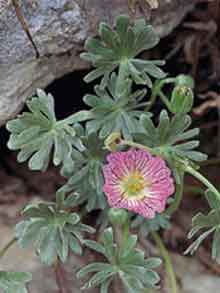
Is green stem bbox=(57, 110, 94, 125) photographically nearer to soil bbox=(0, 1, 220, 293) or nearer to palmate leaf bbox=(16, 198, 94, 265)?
palmate leaf bbox=(16, 198, 94, 265)

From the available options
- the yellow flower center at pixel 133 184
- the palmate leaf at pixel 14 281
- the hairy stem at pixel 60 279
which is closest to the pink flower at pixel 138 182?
the yellow flower center at pixel 133 184

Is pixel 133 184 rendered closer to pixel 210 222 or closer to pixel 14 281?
pixel 210 222

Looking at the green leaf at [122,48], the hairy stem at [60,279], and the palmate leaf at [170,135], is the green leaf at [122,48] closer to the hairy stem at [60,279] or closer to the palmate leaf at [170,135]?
the palmate leaf at [170,135]

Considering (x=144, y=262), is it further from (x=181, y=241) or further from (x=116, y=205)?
(x=181, y=241)

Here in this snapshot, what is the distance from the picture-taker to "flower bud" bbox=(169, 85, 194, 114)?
1.63 m

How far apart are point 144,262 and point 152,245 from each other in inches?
16.6

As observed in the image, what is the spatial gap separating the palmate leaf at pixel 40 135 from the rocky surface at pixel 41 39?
12 cm

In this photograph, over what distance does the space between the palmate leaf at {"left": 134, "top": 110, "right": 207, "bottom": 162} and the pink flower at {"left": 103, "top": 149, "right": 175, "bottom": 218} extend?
2.0 inches

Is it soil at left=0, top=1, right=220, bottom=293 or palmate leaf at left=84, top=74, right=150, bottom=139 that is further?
soil at left=0, top=1, right=220, bottom=293

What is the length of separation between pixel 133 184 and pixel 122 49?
0.31 meters

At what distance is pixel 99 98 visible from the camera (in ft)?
5.56

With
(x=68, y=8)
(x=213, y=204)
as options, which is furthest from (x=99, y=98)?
(x=213, y=204)

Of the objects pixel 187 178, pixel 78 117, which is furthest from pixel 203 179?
pixel 187 178

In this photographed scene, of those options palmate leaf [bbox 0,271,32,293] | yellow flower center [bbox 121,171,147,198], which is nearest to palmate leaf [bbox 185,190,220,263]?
yellow flower center [bbox 121,171,147,198]
